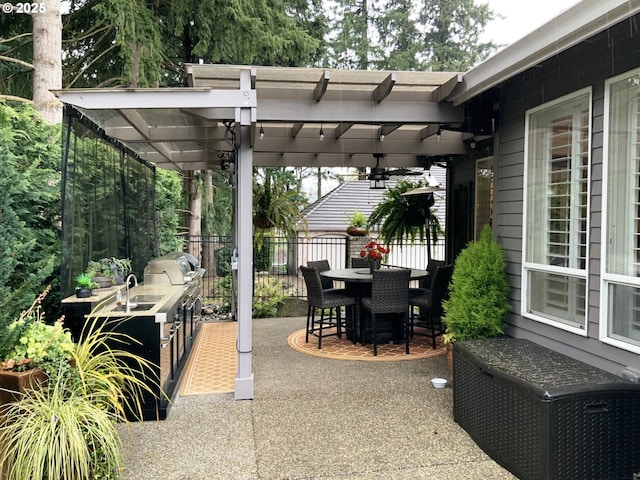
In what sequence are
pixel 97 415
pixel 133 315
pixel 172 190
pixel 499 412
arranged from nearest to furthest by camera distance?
pixel 97 415
pixel 499 412
pixel 133 315
pixel 172 190

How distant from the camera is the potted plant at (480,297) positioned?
13.7 ft

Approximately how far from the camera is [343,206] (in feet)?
52.5

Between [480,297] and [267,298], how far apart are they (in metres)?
4.47

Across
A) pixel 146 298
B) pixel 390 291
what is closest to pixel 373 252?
pixel 390 291

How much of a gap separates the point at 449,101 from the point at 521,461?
313 cm

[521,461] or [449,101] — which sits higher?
[449,101]

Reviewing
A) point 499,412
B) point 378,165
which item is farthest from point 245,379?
point 378,165

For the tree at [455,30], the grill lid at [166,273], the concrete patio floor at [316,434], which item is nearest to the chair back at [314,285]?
the concrete patio floor at [316,434]

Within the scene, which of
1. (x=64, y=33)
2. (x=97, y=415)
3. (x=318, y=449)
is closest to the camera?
(x=97, y=415)

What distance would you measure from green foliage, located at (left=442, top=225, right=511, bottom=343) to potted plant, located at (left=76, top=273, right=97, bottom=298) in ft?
10.1

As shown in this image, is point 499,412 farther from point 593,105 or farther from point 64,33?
point 64,33

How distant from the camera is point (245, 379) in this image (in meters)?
3.96

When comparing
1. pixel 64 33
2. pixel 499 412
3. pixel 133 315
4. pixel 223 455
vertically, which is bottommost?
pixel 223 455

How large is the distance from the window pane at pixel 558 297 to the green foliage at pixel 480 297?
288 millimetres
